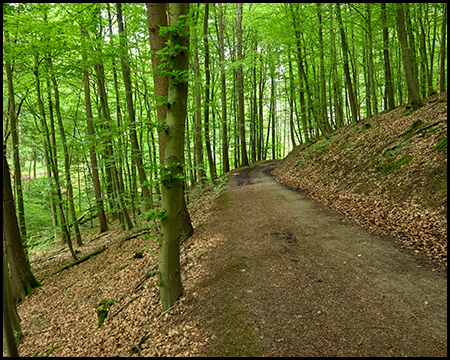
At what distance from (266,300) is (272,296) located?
137 mm

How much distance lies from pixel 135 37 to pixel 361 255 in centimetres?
956

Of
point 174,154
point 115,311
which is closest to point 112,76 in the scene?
point 174,154

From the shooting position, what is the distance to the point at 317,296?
3752 millimetres

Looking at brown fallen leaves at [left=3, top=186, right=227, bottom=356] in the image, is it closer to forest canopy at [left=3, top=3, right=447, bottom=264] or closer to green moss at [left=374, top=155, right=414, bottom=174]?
forest canopy at [left=3, top=3, right=447, bottom=264]

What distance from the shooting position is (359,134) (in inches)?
502

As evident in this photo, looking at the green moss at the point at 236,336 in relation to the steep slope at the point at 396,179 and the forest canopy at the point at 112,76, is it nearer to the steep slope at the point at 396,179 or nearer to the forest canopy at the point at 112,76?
the forest canopy at the point at 112,76

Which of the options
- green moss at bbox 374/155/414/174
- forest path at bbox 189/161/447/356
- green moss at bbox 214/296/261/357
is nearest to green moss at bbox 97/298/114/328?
forest path at bbox 189/161/447/356

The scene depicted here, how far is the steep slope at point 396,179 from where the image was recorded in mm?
5547

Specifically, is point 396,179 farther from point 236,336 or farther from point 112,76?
point 112,76

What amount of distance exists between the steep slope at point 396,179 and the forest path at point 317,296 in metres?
0.72

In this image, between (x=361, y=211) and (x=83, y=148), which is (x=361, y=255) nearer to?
(x=361, y=211)

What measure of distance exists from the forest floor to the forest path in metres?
0.02

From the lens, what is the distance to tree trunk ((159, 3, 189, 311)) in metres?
3.88

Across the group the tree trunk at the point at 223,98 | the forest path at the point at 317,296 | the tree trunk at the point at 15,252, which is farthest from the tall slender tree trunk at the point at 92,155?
the tree trunk at the point at 223,98
